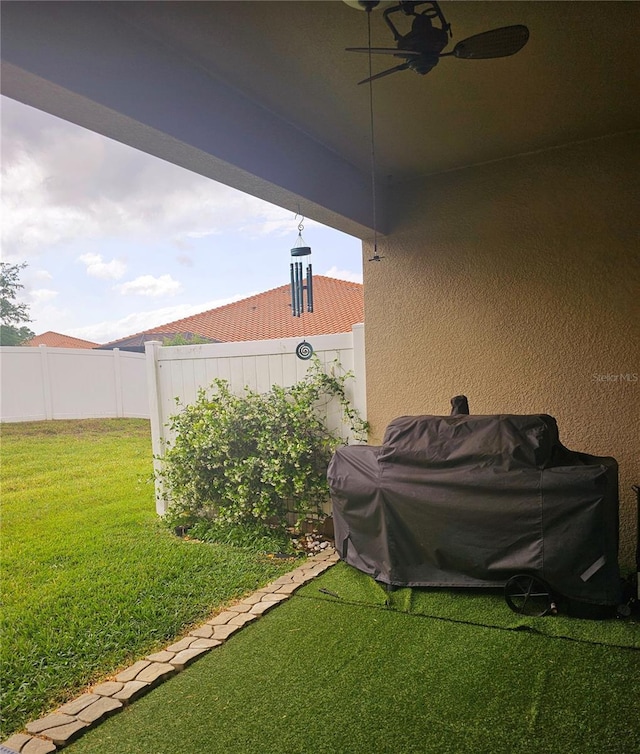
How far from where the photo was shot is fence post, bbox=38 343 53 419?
5.36 meters

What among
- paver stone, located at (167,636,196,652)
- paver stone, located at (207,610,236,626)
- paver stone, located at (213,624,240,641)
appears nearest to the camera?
paver stone, located at (167,636,196,652)

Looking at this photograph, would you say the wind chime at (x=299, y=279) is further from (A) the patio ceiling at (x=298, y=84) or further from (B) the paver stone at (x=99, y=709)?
(B) the paver stone at (x=99, y=709)

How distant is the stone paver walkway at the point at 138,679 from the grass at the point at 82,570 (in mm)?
93

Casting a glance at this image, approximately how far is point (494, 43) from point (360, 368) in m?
2.74

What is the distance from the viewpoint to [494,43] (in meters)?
1.85

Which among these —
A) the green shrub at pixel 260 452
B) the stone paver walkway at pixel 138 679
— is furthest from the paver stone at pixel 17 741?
the green shrub at pixel 260 452

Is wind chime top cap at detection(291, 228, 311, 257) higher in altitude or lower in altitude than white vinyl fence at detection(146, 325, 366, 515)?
higher

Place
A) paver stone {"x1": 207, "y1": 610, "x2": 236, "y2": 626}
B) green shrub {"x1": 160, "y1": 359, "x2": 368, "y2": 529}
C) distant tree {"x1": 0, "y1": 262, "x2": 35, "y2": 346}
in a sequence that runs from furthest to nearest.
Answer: distant tree {"x1": 0, "y1": 262, "x2": 35, "y2": 346}
green shrub {"x1": 160, "y1": 359, "x2": 368, "y2": 529}
paver stone {"x1": 207, "y1": 610, "x2": 236, "y2": 626}

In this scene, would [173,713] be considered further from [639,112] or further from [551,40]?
[639,112]

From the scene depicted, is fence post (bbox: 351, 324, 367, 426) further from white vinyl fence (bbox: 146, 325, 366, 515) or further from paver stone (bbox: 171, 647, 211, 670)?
paver stone (bbox: 171, 647, 211, 670)

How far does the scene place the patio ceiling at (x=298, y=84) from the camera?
2.04 meters

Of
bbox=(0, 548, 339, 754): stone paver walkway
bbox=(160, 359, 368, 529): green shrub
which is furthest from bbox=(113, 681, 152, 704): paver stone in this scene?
bbox=(160, 359, 368, 529): green shrub

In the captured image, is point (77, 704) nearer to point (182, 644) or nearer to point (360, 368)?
point (182, 644)

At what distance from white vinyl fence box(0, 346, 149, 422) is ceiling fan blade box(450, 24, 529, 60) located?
4.45 meters
